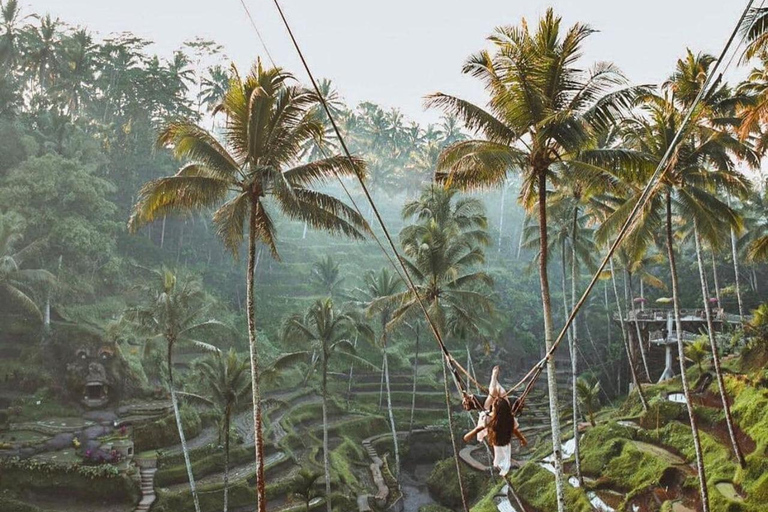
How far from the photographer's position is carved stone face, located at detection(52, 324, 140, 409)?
22.7 m

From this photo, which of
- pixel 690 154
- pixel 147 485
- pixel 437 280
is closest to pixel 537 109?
pixel 690 154

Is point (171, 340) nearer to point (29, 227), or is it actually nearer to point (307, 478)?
point (307, 478)

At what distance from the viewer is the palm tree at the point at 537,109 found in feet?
30.1

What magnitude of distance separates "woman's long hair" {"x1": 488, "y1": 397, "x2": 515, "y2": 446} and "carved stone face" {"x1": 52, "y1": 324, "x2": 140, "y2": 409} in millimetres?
21964

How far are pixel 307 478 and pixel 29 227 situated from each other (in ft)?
65.0

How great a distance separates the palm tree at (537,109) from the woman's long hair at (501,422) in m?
3.53

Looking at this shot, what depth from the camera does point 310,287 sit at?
43.5 m

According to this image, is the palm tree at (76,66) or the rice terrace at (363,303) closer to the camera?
the rice terrace at (363,303)

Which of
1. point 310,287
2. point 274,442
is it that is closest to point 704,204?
point 274,442

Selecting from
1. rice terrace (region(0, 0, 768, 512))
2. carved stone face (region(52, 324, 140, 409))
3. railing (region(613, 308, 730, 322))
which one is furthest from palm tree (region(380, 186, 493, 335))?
carved stone face (region(52, 324, 140, 409))

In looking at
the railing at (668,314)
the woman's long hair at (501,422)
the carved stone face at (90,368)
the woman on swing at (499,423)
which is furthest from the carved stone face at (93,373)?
the railing at (668,314)

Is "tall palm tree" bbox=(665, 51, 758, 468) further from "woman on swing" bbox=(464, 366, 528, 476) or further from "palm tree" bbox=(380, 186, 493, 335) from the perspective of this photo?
"woman on swing" bbox=(464, 366, 528, 476)

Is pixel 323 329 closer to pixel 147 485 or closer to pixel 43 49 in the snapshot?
pixel 147 485

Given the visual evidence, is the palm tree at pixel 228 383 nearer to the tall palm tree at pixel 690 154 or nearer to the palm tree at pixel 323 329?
the palm tree at pixel 323 329
